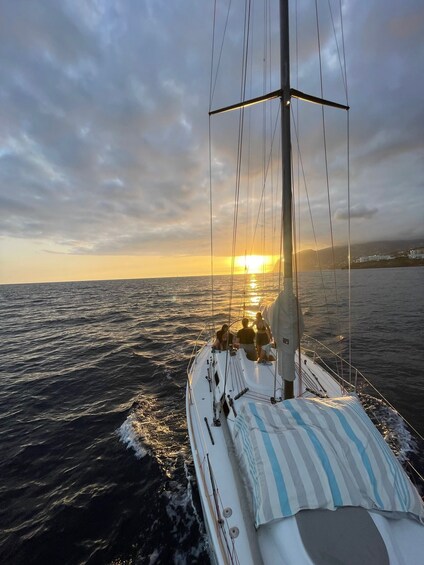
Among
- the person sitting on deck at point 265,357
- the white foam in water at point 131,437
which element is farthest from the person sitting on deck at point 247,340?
the white foam in water at point 131,437

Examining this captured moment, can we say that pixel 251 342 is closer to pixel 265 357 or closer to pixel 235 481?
pixel 265 357

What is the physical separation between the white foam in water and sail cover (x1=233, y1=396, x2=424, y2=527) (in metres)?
5.49

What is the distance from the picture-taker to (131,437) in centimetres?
907

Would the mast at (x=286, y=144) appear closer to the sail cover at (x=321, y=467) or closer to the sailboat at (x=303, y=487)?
the sailboat at (x=303, y=487)

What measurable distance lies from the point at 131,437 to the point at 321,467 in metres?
7.74

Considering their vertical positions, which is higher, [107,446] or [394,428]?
[394,428]

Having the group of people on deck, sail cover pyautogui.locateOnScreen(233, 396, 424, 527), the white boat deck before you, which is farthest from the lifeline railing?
sail cover pyautogui.locateOnScreen(233, 396, 424, 527)

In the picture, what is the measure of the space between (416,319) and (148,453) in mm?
28609

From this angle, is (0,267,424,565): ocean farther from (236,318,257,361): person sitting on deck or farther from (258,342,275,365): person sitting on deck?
(258,342,275,365): person sitting on deck

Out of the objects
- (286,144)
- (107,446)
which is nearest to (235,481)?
(107,446)

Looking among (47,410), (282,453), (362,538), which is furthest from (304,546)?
(47,410)

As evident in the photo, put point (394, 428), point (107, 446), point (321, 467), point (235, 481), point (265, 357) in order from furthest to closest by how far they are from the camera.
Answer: point (394, 428), point (265, 357), point (107, 446), point (235, 481), point (321, 467)

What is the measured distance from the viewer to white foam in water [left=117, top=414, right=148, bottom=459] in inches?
328

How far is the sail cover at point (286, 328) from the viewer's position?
5781 millimetres
